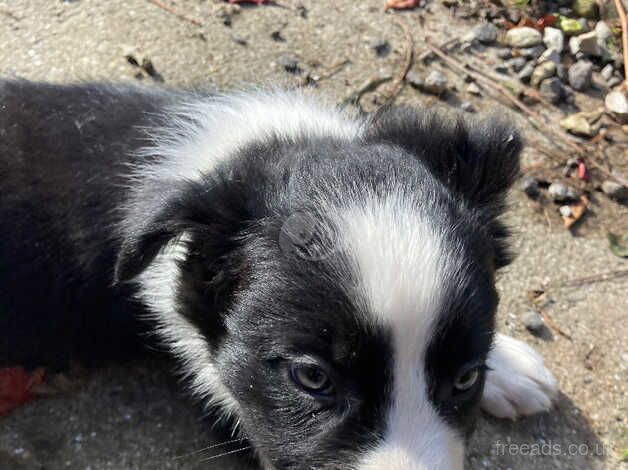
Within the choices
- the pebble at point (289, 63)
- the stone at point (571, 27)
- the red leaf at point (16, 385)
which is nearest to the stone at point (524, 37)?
the stone at point (571, 27)

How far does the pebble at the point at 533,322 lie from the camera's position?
345 cm

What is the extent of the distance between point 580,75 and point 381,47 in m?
1.19

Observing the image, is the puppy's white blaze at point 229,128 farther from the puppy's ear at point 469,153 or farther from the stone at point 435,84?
the stone at point 435,84

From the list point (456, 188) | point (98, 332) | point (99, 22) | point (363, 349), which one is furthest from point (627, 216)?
point (99, 22)

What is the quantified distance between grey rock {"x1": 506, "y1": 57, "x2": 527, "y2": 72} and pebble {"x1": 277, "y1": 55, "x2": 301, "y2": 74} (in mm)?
1282

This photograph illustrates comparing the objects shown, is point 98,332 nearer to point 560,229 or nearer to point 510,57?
point 560,229

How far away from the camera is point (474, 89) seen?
4406 mm

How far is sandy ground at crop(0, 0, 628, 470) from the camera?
304cm

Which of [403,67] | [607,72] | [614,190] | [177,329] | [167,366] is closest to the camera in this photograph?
[177,329]

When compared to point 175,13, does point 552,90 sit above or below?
below

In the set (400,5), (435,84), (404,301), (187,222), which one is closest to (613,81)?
(435,84)

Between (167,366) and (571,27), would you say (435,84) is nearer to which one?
(571,27)

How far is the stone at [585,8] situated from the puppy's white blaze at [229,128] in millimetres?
2511

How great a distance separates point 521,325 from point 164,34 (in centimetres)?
266
